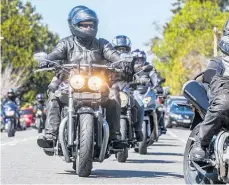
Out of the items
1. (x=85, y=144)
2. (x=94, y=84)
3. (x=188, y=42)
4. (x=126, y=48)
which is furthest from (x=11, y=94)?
(x=188, y=42)

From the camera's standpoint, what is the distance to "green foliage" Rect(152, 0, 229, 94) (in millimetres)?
84250

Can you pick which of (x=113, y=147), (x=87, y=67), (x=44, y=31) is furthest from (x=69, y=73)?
(x=44, y=31)

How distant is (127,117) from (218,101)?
5.74 meters

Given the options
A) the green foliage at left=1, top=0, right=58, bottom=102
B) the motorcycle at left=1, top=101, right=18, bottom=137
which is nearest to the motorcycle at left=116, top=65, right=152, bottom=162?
the motorcycle at left=1, top=101, right=18, bottom=137

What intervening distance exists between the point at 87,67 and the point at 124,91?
308cm

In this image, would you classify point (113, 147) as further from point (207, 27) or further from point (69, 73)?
point (207, 27)

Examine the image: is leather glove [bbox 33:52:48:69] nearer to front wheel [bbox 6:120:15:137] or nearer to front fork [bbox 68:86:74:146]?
front fork [bbox 68:86:74:146]

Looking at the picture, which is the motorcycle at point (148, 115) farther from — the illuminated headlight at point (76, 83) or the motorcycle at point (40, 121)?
the motorcycle at point (40, 121)

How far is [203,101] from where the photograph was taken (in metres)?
8.74

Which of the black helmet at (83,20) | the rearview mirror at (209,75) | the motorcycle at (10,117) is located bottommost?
the motorcycle at (10,117)

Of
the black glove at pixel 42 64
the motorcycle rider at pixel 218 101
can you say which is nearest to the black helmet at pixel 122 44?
the black glove at pixel 42 64

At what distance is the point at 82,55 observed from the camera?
37.6 feet

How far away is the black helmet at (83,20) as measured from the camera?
37.2 ft

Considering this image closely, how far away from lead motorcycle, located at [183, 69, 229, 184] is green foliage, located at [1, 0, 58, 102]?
82.2 meters
